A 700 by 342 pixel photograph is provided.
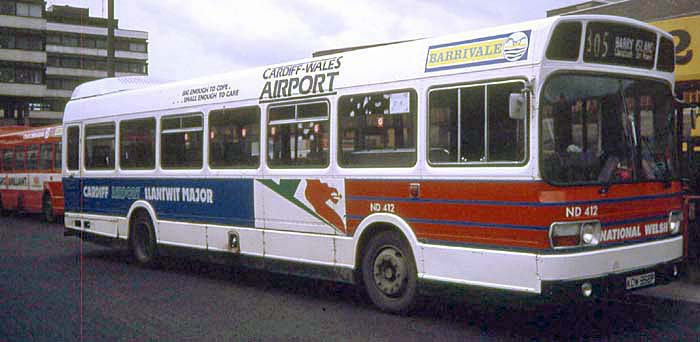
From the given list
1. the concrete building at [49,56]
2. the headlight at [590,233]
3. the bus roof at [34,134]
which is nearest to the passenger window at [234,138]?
the headlight at [590,233]

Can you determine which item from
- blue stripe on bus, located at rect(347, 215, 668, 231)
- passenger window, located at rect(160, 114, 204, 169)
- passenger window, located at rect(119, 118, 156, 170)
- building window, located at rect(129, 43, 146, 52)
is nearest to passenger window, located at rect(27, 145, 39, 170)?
passenger window, located at rect(119, 118, 156, 170)

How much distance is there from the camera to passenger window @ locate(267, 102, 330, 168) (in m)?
9.27

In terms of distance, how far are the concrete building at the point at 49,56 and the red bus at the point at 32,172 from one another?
156ft

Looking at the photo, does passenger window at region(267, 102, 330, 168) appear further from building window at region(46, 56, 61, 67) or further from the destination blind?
building window at region(46, 56, 61, 67)

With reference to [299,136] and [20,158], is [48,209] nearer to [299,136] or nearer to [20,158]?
[20,158]

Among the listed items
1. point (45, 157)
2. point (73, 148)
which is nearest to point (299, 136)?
point (73, 148)

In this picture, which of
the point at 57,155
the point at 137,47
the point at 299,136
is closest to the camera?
the point at 299,136

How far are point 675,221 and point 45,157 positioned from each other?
791 inches

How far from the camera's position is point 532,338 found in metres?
7.15

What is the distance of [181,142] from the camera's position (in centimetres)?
1176

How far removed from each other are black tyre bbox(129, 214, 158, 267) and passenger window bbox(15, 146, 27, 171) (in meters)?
13.8

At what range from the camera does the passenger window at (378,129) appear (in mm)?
8133

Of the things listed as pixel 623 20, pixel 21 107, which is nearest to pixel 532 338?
pixel 623 20

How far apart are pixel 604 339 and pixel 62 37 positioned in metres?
102
